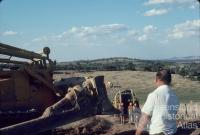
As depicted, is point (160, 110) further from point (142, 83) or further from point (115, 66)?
point (115, 66)

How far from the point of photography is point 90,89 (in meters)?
15.7

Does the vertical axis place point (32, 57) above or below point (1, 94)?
above

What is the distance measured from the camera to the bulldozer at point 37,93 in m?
15.0

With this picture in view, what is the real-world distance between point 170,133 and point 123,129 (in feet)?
32.2

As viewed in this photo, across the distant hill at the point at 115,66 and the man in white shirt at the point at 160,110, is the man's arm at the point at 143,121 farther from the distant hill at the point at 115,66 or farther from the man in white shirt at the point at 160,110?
the distant hill at the point at 115,66

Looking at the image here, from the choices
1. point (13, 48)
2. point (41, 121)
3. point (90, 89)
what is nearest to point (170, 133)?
point (41, 121)

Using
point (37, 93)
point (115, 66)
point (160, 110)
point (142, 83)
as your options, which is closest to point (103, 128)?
point (37, 93)

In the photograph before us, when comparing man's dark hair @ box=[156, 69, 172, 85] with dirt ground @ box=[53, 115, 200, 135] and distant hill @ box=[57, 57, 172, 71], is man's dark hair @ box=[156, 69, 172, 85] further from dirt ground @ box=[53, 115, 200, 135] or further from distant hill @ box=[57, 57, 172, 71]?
distant hill @ box=[57, 57, 172, 71]

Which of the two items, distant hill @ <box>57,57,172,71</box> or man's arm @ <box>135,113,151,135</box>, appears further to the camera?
distant hill @ <box>57,57,172,71</box>

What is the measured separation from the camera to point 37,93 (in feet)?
51.9

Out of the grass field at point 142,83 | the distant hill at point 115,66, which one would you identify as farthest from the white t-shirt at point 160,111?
the distant hill at point 115,66

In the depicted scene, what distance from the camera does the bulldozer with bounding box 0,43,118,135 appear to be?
15016 mm

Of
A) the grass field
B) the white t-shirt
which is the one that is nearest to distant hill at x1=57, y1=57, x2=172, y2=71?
the grass field

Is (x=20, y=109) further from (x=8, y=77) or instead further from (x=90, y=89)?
(x=90, y=89)
